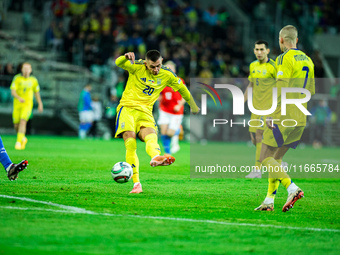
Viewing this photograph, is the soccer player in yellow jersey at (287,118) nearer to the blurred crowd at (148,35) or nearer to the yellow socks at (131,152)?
the yellow socks at (131,152)

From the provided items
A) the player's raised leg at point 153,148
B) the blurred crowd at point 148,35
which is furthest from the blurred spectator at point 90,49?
the player's raised leg at point 153,148

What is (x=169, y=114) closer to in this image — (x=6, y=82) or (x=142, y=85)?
(x=142, y=85)

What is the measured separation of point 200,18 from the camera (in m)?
34.4

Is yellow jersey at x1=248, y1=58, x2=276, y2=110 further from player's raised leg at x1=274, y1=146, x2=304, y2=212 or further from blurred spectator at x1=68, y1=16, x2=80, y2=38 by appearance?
blurred spectator at x1=68, y1=16, x2=80, y2=38

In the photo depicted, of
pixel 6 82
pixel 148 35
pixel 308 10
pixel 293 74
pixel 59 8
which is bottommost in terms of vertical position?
pixel 293 74

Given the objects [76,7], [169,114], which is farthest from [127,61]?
[76,7]

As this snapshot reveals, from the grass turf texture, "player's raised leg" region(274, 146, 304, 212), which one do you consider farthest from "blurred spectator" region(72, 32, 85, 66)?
"player's raised leg" region(274, 146, 304, 212)

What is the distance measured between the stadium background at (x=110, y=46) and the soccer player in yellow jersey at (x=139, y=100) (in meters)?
17.4

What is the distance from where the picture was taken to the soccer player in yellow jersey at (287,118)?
27.5ft

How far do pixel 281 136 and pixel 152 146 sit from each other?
2.16 metres

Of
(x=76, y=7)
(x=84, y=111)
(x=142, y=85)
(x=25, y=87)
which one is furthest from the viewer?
(x=76, y=7)

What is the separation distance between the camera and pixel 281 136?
333 inches

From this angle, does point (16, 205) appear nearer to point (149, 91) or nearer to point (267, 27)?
point (149, 91)

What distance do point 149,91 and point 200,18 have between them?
81.3 ft
